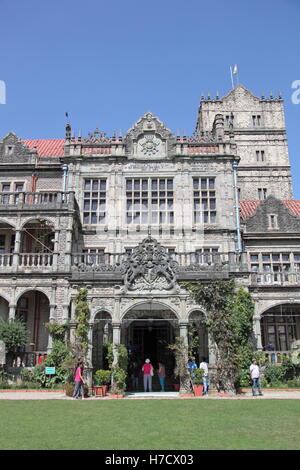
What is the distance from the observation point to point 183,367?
19047 millimetres

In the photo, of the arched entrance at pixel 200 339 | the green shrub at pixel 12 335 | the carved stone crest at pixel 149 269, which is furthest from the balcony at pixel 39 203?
the arched entrance at pixel 200 339

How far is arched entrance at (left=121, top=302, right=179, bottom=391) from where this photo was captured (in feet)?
79.8

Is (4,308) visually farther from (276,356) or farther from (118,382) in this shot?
(276,356)

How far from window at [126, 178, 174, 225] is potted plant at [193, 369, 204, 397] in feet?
39.7

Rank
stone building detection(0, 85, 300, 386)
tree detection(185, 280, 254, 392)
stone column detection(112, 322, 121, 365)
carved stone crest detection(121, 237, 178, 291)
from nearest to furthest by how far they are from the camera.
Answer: tree detection(185, 280, 254, 392)
stone column detection(112, 322, 121, 365)
carved stone crest detection(121, 237, 178, 291)
stone building detection(0, 85, 300, 386)

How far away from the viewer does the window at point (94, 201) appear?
29.0 meters

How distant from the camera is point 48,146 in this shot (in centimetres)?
3528

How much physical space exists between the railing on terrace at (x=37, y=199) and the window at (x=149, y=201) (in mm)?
4279

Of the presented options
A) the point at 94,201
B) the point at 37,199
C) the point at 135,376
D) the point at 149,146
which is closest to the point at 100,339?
the point at 135,376

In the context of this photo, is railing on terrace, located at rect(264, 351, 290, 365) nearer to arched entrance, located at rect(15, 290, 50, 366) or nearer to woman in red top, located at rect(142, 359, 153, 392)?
woman in red top, located at rect(142, 359, 153, 392)

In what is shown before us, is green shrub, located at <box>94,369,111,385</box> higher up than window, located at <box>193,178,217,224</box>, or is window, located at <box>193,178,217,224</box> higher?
window, located at <box>193,178,217,224</box>

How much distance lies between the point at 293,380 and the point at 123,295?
9893 millimetres

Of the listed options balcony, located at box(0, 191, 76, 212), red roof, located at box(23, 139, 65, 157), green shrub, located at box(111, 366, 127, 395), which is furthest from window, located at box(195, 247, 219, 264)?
red roof, located at box(23, 139, 65, 157)
